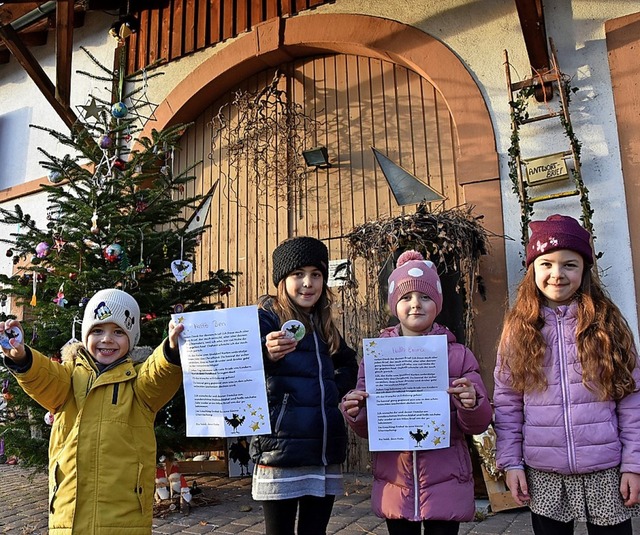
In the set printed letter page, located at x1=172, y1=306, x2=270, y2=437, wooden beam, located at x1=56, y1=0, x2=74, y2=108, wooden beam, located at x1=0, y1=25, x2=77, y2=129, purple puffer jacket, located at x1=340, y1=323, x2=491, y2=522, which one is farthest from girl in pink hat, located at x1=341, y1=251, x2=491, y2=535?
wooden beam, located at x1=56, y1=0, x2=74, y2=108

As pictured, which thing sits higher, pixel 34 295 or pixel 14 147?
pixel 14 147

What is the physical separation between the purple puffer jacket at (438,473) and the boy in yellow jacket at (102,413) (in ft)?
2.71

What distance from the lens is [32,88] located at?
28.9 ft

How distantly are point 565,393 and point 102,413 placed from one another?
1781 millimetres

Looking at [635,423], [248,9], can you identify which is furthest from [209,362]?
[248,9]

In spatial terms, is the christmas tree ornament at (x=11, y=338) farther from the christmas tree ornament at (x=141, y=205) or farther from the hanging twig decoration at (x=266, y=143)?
the hanging twig decoration at (x=266, y=143)

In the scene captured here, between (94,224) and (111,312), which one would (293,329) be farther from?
(94,224)

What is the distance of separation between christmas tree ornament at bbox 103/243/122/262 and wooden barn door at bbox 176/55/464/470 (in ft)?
7.77

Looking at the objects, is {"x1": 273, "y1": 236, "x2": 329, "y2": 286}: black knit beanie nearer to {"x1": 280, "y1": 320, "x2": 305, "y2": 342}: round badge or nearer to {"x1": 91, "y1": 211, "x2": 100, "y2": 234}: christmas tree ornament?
{"x1": 280, "y1": 320, "x2": 305, "y2": 342}: round badge

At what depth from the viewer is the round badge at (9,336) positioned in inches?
84.7

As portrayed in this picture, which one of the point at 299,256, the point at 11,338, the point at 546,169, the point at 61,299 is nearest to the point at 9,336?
the point at 11,338

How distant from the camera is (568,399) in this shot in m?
2.13

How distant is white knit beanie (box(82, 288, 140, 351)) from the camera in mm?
2426

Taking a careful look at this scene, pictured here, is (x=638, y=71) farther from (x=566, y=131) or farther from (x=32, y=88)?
(x=32, y=88)
